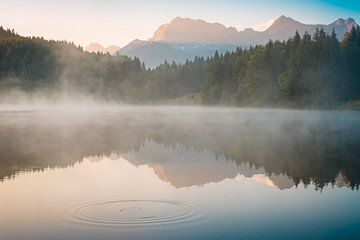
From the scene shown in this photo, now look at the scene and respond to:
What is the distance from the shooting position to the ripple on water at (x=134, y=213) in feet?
63.0

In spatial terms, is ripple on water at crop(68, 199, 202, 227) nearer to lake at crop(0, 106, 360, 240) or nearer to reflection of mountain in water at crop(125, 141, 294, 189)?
lake at crop(0, 106, 360, 240)

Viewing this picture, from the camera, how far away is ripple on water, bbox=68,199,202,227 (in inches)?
755

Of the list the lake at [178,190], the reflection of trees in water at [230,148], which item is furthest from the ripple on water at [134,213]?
the reflection of trees in water at [230,148]

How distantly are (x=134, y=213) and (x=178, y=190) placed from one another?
5792 mm

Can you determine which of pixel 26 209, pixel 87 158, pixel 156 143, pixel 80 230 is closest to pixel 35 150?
pixel 87 158

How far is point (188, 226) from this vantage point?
18.7 m

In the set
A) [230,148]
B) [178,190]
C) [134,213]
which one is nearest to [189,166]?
[178,190]

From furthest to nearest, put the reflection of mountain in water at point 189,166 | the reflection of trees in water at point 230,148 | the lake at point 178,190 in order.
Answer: the reflection of trees in water at point 230,148, the reflection of mountain in water at point 189,166, the lake at point 178,190

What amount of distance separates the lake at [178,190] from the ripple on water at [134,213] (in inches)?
1.7

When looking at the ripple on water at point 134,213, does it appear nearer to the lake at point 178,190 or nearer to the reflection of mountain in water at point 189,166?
the lake at point 178,190

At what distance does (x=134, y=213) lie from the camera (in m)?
20.7

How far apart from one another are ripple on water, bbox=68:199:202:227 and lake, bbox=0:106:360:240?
4cm

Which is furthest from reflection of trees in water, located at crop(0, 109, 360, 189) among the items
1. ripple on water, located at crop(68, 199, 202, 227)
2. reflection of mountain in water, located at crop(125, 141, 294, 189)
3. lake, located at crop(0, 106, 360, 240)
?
ripple on water, located at crop(68, 199, 202, 227)

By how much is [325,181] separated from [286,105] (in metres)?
118
